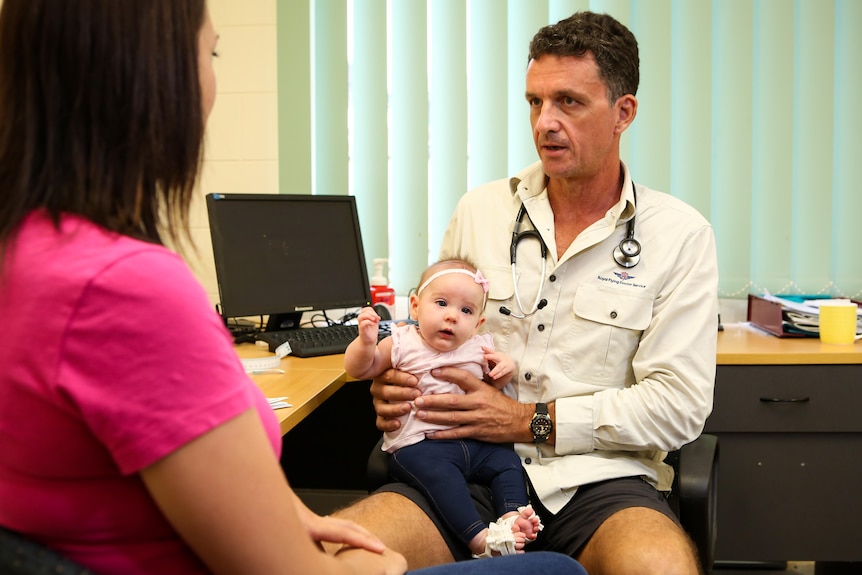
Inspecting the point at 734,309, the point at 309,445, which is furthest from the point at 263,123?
the point at 734,309

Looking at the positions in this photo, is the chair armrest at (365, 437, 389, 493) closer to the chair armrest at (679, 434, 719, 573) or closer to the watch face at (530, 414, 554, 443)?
the watch face at (530, 414, 554, 443)

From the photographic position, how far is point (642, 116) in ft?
9.66

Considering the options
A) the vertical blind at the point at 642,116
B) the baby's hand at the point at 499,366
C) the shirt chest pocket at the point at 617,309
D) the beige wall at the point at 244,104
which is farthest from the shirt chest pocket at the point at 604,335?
the beige wall at the point at 244,104

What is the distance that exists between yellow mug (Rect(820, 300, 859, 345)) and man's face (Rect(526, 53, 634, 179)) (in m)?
1.00

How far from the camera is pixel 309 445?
323cm

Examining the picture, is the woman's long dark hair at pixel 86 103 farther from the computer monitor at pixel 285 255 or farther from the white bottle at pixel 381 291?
the white bottle at pixel 381 291

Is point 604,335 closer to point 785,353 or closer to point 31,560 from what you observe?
A: point 785,353

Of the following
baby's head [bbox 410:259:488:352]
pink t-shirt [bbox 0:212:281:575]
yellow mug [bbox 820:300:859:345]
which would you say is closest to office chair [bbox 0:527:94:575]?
pink t-shirt [bbox 0:212:281:575]

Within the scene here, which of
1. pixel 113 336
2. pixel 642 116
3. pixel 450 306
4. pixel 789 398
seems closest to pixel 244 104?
pixel 642 116

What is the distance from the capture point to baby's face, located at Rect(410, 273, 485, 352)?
185 cm

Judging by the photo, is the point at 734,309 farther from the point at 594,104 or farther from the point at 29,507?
the point at 29,507

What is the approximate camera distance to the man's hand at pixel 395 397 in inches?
72.7

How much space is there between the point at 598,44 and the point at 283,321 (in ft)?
4.17

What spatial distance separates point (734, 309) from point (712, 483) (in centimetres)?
136
